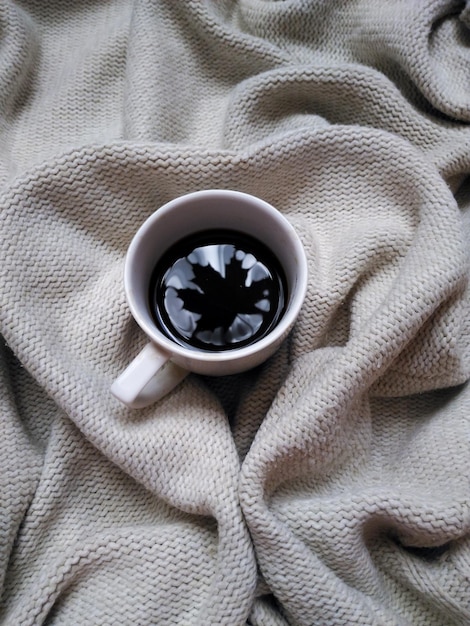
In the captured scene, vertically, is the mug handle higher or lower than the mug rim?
lower

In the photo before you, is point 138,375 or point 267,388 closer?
point 138,375

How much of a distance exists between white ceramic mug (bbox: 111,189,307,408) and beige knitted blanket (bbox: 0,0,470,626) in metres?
Answer: 0.05

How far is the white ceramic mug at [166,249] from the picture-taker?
45cm

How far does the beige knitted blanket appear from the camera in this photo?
0.49 meters

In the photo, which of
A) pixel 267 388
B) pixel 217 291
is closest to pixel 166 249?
pixel 217 291

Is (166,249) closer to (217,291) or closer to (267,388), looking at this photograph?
(217,291)

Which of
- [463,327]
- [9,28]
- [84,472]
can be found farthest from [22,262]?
[463,327]

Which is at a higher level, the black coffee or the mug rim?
the mug rim

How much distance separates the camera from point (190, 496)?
1.64 feet

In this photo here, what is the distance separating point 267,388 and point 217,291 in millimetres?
105

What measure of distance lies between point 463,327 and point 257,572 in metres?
0.30

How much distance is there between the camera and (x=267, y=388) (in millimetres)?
547

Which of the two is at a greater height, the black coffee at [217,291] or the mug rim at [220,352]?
the mug rim at [220,352]

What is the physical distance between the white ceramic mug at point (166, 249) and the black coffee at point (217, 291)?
12mm
